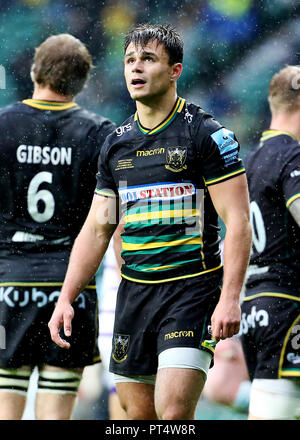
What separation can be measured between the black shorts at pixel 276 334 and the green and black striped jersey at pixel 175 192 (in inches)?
36.3

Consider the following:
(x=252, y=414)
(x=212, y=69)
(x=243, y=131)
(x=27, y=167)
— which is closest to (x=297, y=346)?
(x=252, y=414)

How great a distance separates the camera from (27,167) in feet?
15.2

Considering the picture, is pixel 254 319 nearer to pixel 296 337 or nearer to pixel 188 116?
pixel 296 337

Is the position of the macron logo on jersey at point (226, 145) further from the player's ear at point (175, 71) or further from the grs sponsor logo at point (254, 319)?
the grs sponsor logo at point (254, 319)

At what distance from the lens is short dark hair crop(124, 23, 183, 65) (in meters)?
3.88

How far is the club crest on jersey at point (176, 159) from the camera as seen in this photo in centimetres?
373

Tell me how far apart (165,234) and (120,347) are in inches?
21.2

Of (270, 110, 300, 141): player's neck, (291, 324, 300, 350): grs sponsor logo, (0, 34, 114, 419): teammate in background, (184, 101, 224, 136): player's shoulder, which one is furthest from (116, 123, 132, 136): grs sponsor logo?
(291, 324, 300, 350): grs sponsor logo

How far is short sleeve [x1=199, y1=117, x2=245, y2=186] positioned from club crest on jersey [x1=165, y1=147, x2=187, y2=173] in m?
0.08

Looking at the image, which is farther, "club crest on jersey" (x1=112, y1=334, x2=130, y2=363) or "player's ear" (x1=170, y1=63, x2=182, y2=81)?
"player's ear" (x1=170, y1=63, x2=182, y2=81)

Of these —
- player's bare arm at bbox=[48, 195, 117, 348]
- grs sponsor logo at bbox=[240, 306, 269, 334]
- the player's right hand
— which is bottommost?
grs sponsor logo at bbox=[240, 306, 269, 334]

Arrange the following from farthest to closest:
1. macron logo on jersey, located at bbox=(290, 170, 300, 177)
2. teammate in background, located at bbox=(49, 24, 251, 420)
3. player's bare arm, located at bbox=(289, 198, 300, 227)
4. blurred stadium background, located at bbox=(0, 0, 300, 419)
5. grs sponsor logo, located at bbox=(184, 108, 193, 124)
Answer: blurred stadium background, located at bbox=(0, 0, 300, 419) → macron logo on jersey, located at bbox=(290, 170, 300, 177) → player's bare arm, located at bbox=(289, 198, 300, 227) → grs sponsor logo, located at bbox=(184, 108, 193, 124) → teammate in background, located at bbox=(49, 24, 251, 420)

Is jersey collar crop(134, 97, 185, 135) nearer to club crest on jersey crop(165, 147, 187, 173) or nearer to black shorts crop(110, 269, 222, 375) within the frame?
club crest on jersey crop(165, 147, 187, 173)

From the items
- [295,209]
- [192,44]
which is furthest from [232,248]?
[192,44]
